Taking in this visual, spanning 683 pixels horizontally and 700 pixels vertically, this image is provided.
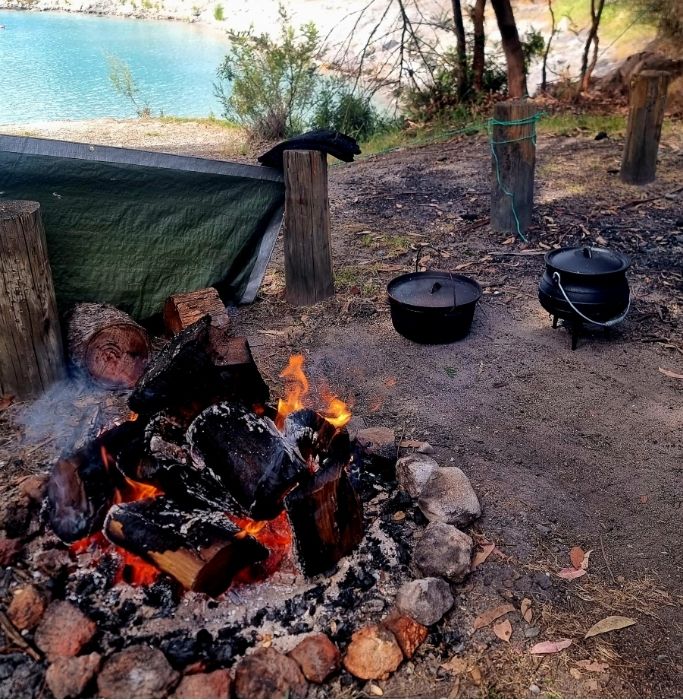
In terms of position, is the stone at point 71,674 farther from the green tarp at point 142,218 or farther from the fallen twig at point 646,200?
the fallen twig at point 646,200

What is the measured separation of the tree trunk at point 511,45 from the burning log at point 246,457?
8683 mm

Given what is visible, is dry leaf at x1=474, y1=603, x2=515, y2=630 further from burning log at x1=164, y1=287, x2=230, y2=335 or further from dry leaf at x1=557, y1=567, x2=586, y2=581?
burning log at x1=164, y1=287, x2=230, y2=335

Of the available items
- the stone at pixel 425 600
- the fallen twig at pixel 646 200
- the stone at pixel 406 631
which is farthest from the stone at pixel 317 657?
the fallen twig at pixel 646 200

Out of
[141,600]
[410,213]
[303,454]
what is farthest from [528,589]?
[410,213]

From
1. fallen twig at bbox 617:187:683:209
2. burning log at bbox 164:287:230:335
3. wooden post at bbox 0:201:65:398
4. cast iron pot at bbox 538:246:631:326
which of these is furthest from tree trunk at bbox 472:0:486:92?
wooden post at bbox 0:201:65:398

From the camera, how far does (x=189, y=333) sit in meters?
3.46

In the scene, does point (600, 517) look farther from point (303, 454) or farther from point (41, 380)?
point (41, 380)

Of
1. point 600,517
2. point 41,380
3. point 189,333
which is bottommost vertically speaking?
point 600,517

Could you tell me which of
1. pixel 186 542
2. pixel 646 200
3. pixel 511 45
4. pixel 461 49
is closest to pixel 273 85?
pixel 461 49

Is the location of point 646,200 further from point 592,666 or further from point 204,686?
point 204,686

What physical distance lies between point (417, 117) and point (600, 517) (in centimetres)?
1081

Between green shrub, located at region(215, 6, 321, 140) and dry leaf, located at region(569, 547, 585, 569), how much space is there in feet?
35.9

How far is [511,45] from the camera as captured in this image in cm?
993

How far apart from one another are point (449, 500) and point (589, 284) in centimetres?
220
